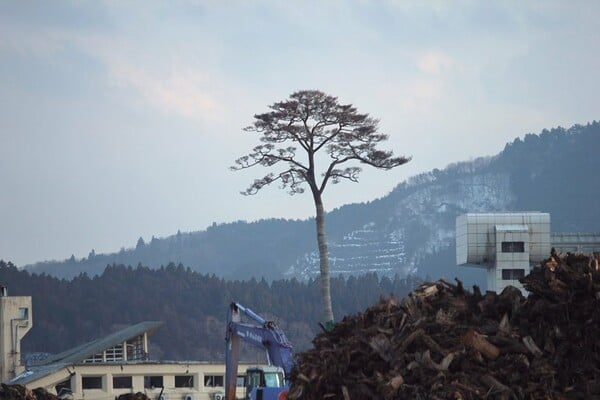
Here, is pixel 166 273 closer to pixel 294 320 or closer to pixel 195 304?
pixel 195 304

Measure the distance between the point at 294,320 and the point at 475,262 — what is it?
312ft

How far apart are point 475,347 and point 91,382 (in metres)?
70.4

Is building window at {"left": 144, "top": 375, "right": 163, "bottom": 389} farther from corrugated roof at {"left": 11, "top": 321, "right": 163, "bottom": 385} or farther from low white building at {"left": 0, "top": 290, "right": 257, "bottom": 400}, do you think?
corrugated roof at {"left": 11, "top": 321, "right": 163, "bottom": 385}

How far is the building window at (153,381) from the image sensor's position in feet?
264

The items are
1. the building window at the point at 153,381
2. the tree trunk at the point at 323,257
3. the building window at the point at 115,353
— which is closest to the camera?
the tree trunk at the point at 323,257

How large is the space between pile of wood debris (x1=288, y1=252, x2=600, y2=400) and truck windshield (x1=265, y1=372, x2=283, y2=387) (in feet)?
Result: 69.9

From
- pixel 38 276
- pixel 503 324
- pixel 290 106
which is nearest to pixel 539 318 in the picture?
pixel 503 324

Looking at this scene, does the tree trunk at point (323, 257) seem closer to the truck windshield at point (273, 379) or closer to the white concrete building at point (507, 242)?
the truck windshield at point (273, 379)

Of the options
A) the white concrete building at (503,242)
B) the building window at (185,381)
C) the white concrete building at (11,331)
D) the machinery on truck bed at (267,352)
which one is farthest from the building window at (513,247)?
the machinery on truck bed at (267,352)

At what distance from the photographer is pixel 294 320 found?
17350 cm

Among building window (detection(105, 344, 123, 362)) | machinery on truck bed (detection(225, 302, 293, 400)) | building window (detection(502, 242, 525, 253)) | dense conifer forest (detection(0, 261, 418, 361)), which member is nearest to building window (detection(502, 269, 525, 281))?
building window (detection(502, 242, 525, 253))

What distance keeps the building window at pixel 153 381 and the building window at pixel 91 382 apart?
2824 millimetres

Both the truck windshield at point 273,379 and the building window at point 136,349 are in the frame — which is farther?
the building window at point 136,349

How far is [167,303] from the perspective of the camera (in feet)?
620
